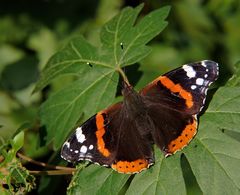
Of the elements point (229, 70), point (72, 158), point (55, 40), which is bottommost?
point (229, 70)

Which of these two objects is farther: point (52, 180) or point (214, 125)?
point (52, 180)

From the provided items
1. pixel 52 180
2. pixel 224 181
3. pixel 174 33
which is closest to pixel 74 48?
pixel 52 180

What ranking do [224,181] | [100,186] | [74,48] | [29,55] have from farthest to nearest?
[29,55] → [74,48] → [100,186] → [224,181]

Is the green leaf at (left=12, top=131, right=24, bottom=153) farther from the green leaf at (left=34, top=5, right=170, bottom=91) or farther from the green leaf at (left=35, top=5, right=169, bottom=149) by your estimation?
the green leaf at (left=34, top=5, right=170, bottom=91)

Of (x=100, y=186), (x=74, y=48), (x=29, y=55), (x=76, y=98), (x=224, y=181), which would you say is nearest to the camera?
(x=224, y=181)

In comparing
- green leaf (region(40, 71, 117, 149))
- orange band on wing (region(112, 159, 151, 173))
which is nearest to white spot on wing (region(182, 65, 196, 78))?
green leaf (region(40, 71, 117, 149))

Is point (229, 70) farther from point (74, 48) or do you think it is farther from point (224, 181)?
point (224, 181)

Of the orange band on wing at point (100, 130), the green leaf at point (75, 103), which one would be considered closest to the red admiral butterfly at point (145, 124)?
the orange band on wing at point (100, 130)
